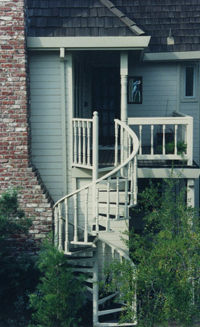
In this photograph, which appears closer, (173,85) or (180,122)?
(180,122)

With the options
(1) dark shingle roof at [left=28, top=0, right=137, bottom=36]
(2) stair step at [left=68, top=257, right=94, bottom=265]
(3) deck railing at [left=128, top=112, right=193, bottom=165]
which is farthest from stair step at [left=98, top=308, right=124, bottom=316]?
(1) dark shingle roof at [left=28, top=0, right=137, bottom=36]

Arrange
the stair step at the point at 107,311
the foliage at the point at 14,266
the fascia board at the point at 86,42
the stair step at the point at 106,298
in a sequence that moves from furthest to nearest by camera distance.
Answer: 1. the fascia board at the point at 86,42
2. the stair step at the point at 106,298
3. the stair step at the point at 107,311
4. the foliage at the point at 14,266

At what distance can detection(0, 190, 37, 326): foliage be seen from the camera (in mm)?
9172

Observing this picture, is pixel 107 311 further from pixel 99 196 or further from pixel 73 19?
pixel 73 19

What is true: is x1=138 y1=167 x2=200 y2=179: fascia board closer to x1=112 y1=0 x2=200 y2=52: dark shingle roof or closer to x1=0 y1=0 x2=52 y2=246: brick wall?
x1=0 y1=0 x2=52 y2=246: brick wall

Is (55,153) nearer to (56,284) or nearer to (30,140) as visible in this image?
(30,140)

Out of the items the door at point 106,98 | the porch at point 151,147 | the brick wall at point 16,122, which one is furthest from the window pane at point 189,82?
the brick wall at point 16,122

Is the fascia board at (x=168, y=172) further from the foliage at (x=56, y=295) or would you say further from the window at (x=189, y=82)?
the window at (x=189, y=82)

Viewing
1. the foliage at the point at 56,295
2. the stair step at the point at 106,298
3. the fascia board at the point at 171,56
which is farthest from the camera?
the fascia board at the point at 171,56

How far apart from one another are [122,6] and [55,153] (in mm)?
5656

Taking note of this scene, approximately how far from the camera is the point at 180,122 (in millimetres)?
10266

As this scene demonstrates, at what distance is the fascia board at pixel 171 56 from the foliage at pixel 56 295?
6379 mm

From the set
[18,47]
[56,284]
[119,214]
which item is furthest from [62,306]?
[18,47]

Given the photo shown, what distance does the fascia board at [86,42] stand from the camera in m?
9.84
